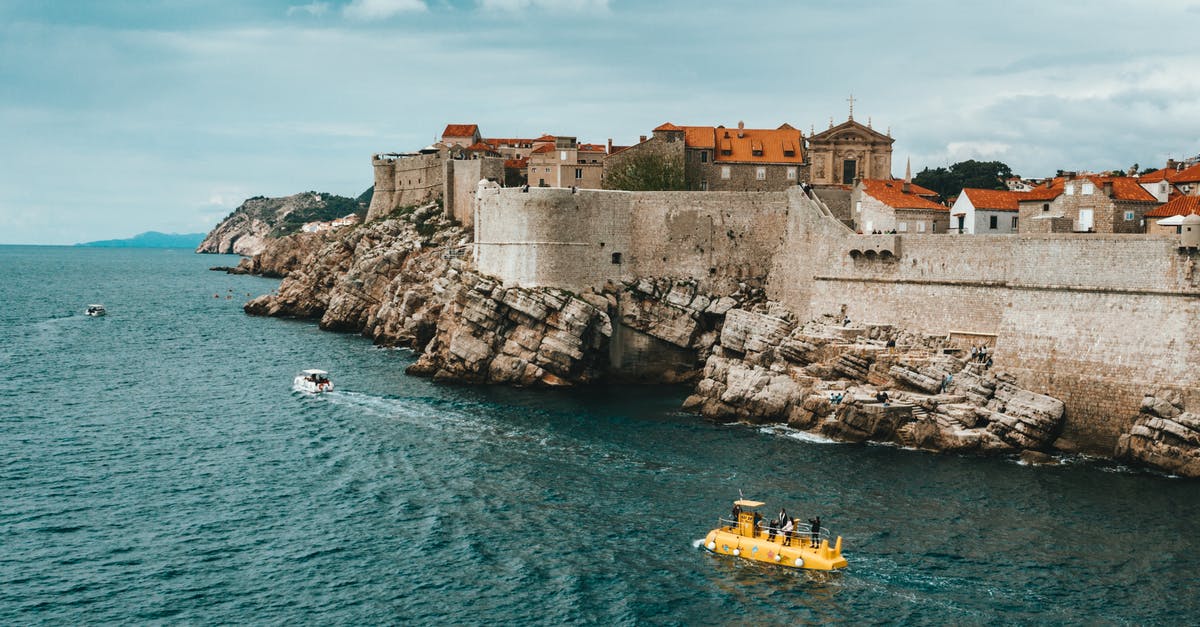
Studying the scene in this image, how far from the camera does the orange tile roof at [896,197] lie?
59.8 meters

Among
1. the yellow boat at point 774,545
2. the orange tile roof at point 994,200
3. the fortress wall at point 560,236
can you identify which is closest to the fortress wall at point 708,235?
the fortress wall at point 560,236

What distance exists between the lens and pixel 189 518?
3603cm

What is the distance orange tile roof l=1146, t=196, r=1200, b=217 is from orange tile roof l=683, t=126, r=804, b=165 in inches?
1070

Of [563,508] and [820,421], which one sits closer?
[563,508]

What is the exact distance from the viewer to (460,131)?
10212 centimetres

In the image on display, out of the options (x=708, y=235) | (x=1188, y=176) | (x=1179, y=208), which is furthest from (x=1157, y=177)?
(x=708, y=235)

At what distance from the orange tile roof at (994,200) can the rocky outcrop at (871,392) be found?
11731mm

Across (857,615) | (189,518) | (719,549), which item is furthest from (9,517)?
(857,615)

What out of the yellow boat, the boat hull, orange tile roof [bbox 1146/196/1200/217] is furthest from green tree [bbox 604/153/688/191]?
the boat hull

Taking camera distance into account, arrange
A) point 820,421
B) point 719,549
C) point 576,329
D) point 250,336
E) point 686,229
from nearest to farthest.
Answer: point 719,549 < point 820,421 < point 576,329 < point 686,229 < point 250,336

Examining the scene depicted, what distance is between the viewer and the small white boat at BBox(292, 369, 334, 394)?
57.2 metres

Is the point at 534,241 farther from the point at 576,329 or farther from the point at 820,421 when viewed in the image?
the point at 820,421

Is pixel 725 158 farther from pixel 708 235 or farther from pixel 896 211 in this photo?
pixel 896 211

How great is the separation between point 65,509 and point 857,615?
28169mm
